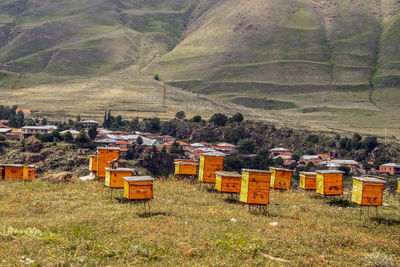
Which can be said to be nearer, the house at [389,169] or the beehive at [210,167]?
the beehive at [210,167]

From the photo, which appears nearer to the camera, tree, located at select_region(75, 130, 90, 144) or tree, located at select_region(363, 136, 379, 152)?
tree, located at select_region(75, 130, 90, 144)

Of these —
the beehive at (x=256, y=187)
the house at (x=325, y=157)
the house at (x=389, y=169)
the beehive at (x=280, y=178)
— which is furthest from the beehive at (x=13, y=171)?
the house at (x=325, y=157)

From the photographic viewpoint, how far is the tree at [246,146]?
141500 millimetres

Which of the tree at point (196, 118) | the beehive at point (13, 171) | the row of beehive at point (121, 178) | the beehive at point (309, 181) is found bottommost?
the tree at point (196, 118)

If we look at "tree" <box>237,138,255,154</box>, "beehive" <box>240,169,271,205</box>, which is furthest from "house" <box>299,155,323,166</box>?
"beehive" <box>240,169,271,205</box>

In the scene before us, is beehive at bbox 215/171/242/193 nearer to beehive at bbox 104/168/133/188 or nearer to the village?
beehive at bbox 104/168/133/188

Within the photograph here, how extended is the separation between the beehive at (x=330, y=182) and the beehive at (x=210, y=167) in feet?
21.0

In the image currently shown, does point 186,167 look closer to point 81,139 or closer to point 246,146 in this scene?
point 81,139

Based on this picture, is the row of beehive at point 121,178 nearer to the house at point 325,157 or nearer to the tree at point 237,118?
the house at point 325,157

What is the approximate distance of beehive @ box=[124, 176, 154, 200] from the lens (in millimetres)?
22312

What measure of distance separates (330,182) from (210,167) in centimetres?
754

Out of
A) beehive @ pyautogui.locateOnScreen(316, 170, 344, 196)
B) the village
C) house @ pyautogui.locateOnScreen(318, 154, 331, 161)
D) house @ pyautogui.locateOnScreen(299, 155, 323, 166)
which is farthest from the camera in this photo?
house @ pyautogui.locateOnScreen(318, 154, 331, 161)

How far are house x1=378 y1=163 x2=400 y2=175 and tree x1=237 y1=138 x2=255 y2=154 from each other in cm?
3803

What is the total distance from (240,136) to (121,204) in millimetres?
128779
